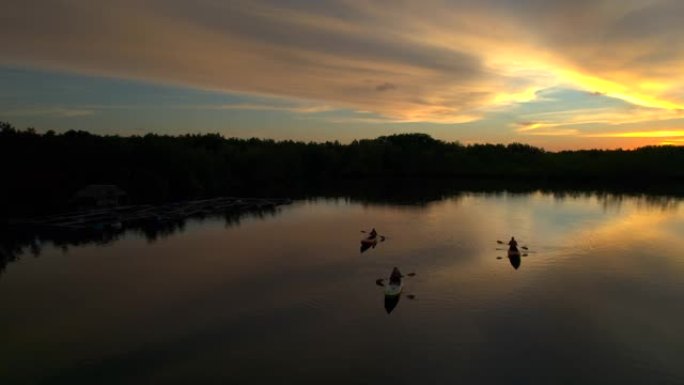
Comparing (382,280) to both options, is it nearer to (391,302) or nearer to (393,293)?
(393,293)

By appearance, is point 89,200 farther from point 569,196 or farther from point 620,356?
point 569,196

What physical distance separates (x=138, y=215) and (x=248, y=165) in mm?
48988

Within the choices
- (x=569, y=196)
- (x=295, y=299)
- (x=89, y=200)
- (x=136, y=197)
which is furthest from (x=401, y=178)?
(x=295, y=299)

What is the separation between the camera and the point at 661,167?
375 ft

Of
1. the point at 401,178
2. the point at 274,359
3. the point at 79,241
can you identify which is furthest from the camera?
the point at 401,178

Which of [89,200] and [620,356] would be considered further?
[89,200]

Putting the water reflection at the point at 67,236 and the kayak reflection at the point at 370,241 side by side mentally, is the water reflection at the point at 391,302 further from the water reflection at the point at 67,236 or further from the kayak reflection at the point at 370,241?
the water reflection at the point at 67,236

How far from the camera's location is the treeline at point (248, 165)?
59.2 m

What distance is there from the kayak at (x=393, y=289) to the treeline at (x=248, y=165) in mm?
46667

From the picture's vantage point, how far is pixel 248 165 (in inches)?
4112

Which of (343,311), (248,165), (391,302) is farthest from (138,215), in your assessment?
(248,165)

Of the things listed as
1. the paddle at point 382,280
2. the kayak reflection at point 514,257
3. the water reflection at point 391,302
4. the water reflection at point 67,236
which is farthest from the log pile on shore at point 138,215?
the kayak reflection at point 514,257

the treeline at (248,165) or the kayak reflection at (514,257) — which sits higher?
the treeline at (248,165)

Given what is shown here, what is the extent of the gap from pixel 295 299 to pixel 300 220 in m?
30.6
